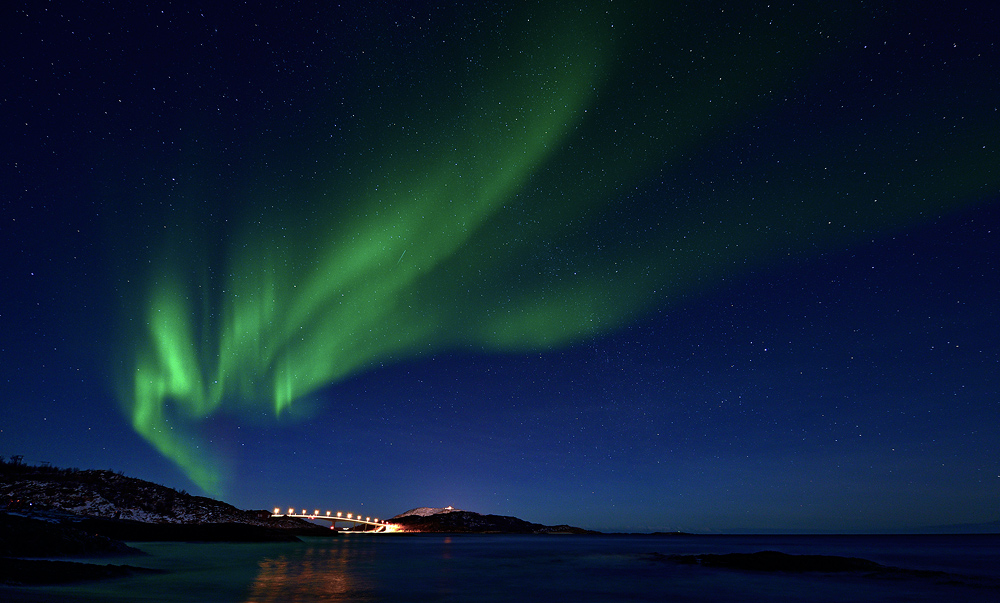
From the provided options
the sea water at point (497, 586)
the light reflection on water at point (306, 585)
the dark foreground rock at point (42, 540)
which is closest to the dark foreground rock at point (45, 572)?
the sea water at point (497, 586)

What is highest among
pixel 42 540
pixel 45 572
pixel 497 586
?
pixel 42 540

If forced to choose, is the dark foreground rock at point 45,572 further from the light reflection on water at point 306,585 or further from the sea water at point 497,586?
the light reflection on water at point 306,585

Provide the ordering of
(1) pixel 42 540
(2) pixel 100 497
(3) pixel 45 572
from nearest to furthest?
(3) pixel 45 572
(1) pixel 42 540
(2) pixel 100 497

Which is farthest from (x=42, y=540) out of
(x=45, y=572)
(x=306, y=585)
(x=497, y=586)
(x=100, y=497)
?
(x=100, y=497)

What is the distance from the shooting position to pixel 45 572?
20.9m

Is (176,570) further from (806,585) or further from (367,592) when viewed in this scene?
(806,585)

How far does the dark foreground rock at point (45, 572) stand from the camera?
63.7 ft

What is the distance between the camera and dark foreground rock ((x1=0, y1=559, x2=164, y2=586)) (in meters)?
19.4

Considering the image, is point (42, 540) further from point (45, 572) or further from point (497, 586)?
point (497, 586)

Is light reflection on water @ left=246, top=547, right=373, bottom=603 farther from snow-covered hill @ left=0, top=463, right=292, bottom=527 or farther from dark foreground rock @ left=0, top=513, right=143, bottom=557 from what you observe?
snow-covered hill @ left=0, top=463, right=292, bottom=527

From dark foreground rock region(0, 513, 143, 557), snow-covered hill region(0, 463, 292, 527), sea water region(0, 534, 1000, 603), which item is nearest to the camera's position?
sea water region(0, 534, 1000, 603)

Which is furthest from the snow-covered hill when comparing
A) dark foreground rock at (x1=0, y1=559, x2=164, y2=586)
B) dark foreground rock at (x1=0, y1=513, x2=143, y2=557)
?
dark foreground rock at (x1=0, y1=559, x2=164, y2=586)

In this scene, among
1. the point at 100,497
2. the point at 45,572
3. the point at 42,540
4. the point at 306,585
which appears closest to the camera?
the point at 45,572

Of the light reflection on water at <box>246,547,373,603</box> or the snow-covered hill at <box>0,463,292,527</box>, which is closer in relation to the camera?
the light reflection on water at <box>246,547,373,603</box>
